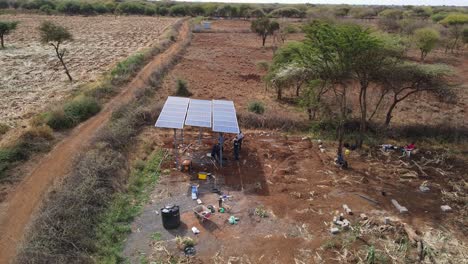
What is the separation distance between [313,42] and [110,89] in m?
14.5

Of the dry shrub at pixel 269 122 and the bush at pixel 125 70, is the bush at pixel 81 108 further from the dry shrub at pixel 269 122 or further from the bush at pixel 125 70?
the dry shrub at pixel 269 122

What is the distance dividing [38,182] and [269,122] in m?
12.5

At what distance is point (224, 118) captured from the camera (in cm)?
1669

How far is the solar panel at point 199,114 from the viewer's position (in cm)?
1588

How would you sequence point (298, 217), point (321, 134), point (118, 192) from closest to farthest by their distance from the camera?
point (298, 217)
point (118, 192)
point (321, 134)

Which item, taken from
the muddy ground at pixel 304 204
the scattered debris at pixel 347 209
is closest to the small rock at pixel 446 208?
the muddy ground at pixel 304 204

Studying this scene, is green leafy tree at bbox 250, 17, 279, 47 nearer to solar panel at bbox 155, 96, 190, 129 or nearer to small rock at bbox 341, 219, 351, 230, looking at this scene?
solar panel at bbox 155, 96, 190, 129

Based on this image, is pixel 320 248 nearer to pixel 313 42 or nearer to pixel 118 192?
pixel 118 192

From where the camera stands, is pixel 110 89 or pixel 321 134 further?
pixel 110 89

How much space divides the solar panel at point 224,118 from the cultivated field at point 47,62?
1116 cm

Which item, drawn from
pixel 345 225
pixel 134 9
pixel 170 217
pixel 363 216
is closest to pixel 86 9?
pixel 134 9

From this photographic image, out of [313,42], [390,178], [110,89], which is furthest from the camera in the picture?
[110,89]

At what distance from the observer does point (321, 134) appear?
2000 centimetres

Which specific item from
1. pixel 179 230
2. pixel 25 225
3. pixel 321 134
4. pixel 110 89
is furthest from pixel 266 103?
pixel 25 225
